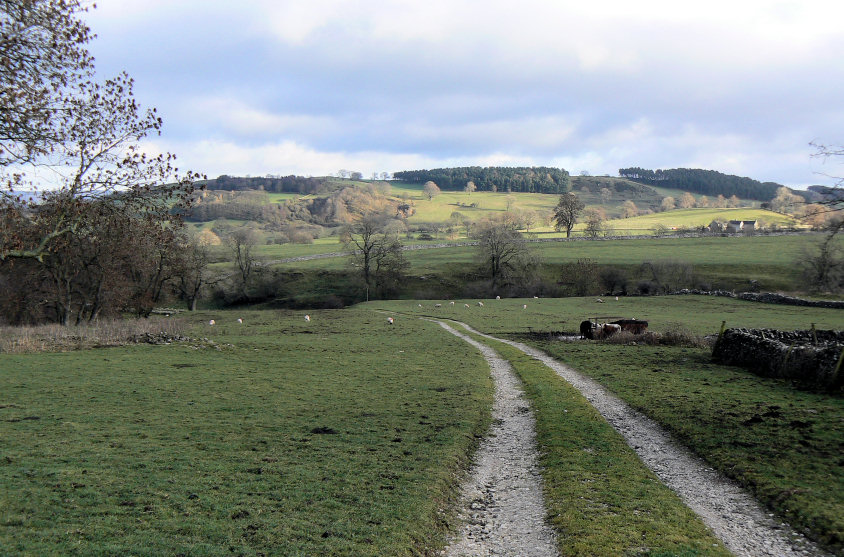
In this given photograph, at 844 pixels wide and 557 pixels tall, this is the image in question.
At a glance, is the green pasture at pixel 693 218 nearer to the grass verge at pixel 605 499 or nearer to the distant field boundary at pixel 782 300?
the distant field boundary at pixel 782 300

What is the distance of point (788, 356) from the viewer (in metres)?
22.2

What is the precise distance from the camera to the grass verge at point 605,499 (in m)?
8.71

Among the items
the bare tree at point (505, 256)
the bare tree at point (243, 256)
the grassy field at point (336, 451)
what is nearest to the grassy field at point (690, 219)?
the bare tree at point (505, 256)

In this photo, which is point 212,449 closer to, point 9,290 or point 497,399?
point 497,399

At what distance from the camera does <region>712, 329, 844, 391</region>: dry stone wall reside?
65.6 feet

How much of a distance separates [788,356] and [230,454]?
22.4m

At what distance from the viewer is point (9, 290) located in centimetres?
5106

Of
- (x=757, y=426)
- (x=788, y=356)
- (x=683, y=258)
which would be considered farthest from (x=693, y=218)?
(x=757, y=426)

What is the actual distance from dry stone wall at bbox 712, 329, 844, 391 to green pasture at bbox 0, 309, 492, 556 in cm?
1263

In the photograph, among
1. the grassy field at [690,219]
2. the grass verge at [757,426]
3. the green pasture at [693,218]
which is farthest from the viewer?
the green pasture at [693,218]

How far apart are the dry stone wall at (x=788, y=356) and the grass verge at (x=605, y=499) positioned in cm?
1008

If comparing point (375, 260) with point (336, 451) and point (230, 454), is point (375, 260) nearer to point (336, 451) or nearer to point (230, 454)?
point (336, 451)

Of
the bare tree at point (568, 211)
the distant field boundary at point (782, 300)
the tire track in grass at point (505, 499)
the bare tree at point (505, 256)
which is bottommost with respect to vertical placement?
the tire track in grass at point (505, 499)

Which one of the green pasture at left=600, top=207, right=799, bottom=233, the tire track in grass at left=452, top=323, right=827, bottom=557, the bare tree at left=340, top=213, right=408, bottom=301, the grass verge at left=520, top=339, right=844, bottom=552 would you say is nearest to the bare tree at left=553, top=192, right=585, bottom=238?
the green pasture at left=600, top=207, right=799, bottom=233
